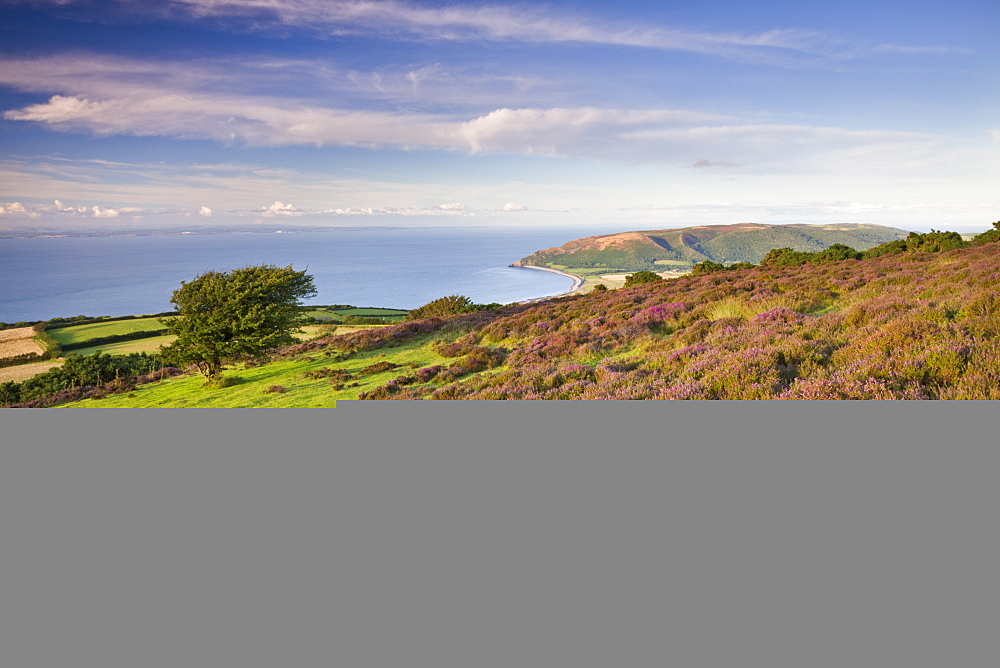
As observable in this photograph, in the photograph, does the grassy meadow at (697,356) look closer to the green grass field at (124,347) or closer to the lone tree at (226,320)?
the lone tree at (226,320)

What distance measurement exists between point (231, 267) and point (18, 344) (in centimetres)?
960

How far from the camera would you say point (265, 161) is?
13.0 metres

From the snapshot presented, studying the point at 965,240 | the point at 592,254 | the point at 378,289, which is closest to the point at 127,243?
the point at 378,289

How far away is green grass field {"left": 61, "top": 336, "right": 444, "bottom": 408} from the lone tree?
14.4 inches

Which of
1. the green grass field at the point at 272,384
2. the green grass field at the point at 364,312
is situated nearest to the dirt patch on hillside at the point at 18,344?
the green grass field at the point at 272,384

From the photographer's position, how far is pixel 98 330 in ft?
45.6

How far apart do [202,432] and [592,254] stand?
88.3 m

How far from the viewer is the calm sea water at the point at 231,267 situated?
66.6ft

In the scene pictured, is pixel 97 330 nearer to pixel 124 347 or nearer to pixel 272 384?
pixel 124 347

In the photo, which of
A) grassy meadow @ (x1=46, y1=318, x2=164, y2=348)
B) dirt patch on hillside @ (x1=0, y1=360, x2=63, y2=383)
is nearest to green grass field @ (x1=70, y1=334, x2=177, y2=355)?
grassy meadow @ (x1=46, y1=318, x2=164, y2=348)

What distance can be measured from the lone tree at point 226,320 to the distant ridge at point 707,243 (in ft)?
207

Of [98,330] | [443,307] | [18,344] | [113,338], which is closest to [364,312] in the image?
[443,307]

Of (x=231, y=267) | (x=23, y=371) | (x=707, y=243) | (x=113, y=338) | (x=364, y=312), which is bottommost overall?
(x=23, y=371)

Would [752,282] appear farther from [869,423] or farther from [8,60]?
[8,60]
